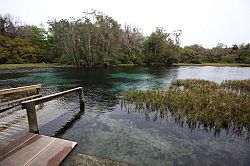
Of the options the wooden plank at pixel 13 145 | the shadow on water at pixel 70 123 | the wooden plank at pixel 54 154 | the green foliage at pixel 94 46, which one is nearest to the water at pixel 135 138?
the shadow on water at pixel 70 123

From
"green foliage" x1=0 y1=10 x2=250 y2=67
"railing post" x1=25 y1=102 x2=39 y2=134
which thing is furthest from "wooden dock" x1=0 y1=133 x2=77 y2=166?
"green foliage" x1=0 y1=10 x2=250 y2=67

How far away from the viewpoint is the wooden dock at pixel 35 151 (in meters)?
4.30

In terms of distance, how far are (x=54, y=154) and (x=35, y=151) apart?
0.54m

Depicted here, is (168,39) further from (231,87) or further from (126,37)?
(231,87)

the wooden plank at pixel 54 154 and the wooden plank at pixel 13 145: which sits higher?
the wooden plank at pixel 13 145

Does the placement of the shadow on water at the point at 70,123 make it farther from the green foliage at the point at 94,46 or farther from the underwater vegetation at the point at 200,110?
the green foliage at the point at 94,46

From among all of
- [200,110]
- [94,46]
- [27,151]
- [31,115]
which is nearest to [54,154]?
[27,151]

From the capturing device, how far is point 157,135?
23.0ft

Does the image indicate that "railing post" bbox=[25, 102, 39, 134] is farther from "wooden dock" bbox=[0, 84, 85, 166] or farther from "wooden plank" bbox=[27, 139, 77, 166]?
"wooden plank" bbox=[27, 139, 77, 166]

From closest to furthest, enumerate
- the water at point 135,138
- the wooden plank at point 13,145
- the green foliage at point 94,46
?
the wooden plank at point 13,145 < the water at point 135,138 < the green foliage at point 94,46

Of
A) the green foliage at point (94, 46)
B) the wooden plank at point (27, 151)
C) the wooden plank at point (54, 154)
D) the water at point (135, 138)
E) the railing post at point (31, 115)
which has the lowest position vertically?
the water at point (135, 138)

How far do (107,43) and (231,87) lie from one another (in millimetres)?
35038

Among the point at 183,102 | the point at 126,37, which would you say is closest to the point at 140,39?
the point at 126,37

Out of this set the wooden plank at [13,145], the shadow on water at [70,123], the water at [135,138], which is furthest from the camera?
the shadow on water at [70,123]
